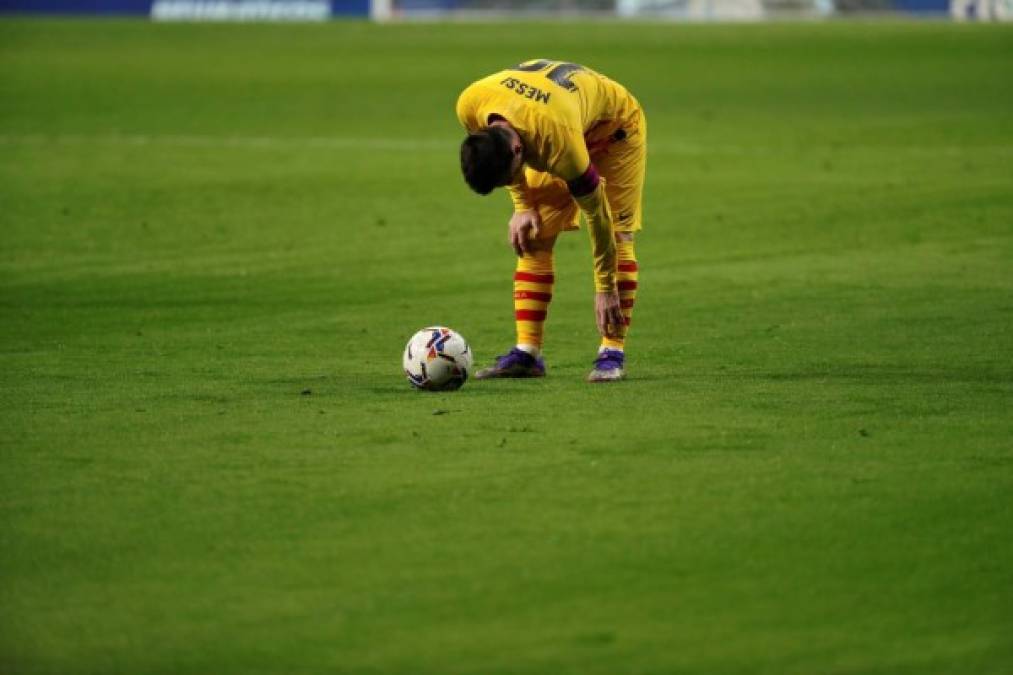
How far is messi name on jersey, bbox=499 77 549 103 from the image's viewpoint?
9.62 meters

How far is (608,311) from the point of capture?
398 inches

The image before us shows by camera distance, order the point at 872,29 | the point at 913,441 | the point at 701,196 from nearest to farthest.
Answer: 1. the point at 913,441
2. the point at 701,196
3. the point at 872,29

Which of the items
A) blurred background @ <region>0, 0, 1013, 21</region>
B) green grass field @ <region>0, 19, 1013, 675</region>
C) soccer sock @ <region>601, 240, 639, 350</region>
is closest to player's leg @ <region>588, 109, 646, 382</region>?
soccer sock @ <region>601, 240, 639, 350</region>

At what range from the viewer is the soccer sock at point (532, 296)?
10797mm

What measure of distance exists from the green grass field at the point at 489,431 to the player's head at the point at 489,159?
46.3 inches

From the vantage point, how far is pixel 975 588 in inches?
256

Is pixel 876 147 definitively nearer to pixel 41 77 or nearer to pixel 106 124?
pixel 106 124

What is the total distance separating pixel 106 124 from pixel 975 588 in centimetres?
2473

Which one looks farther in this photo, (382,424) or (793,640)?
(382,424)

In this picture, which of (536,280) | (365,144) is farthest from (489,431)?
(365,144)

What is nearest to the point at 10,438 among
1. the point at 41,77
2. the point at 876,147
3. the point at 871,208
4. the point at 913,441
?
the point at 913,441

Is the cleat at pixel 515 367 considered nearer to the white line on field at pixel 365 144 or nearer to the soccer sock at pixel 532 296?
the soccer sock at pixel 532 296

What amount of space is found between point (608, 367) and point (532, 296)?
725 millimetres

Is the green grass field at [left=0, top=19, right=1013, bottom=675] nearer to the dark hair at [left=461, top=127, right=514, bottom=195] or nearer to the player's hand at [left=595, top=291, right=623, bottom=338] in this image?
the player's hand at [left=595, top=291, right=623, bottom=338]
